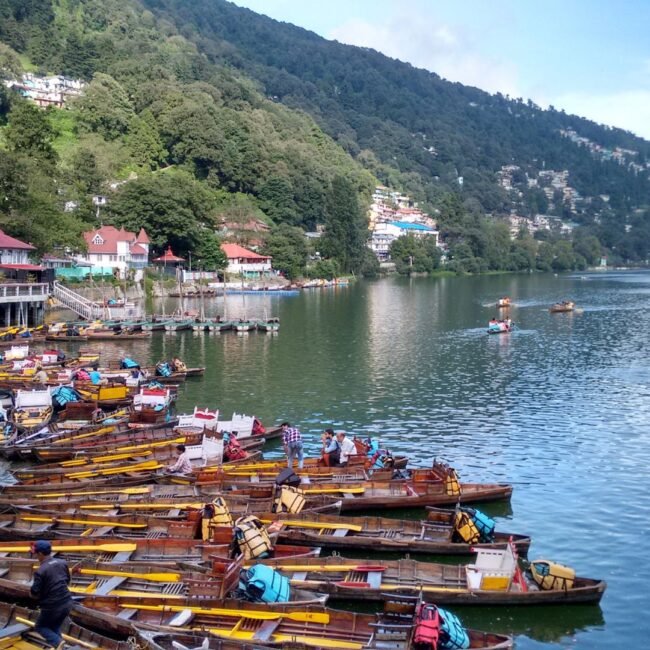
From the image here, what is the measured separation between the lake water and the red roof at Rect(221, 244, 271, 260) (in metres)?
43.4

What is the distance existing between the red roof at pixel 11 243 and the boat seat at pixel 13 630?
5654 cm

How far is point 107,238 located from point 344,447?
84.4 meters

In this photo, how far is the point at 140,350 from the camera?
6119 cm

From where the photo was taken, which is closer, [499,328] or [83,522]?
[83,522]

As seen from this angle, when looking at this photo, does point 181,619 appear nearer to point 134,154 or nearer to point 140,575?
point 140,575

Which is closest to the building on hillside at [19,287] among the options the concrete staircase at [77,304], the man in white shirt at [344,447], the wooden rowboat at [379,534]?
the concrete staircase at [77,304]

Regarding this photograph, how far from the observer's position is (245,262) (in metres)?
137

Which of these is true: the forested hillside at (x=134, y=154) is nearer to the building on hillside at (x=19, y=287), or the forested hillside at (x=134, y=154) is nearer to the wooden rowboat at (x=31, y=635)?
the building on hillside at (x=19, y=287)

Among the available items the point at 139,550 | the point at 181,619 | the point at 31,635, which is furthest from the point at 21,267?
the point at 31,635

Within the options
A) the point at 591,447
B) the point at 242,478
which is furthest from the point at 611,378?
the point at 242,478

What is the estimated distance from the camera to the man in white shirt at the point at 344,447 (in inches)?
1103

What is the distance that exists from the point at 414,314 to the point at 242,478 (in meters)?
69.4

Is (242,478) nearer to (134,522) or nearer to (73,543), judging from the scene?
(134,522)

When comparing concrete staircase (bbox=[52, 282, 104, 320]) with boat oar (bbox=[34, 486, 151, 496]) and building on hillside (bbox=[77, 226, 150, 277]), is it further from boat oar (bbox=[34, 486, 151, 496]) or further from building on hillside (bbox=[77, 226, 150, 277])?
boat oar (bbox=[34, 486, 151, 496])
